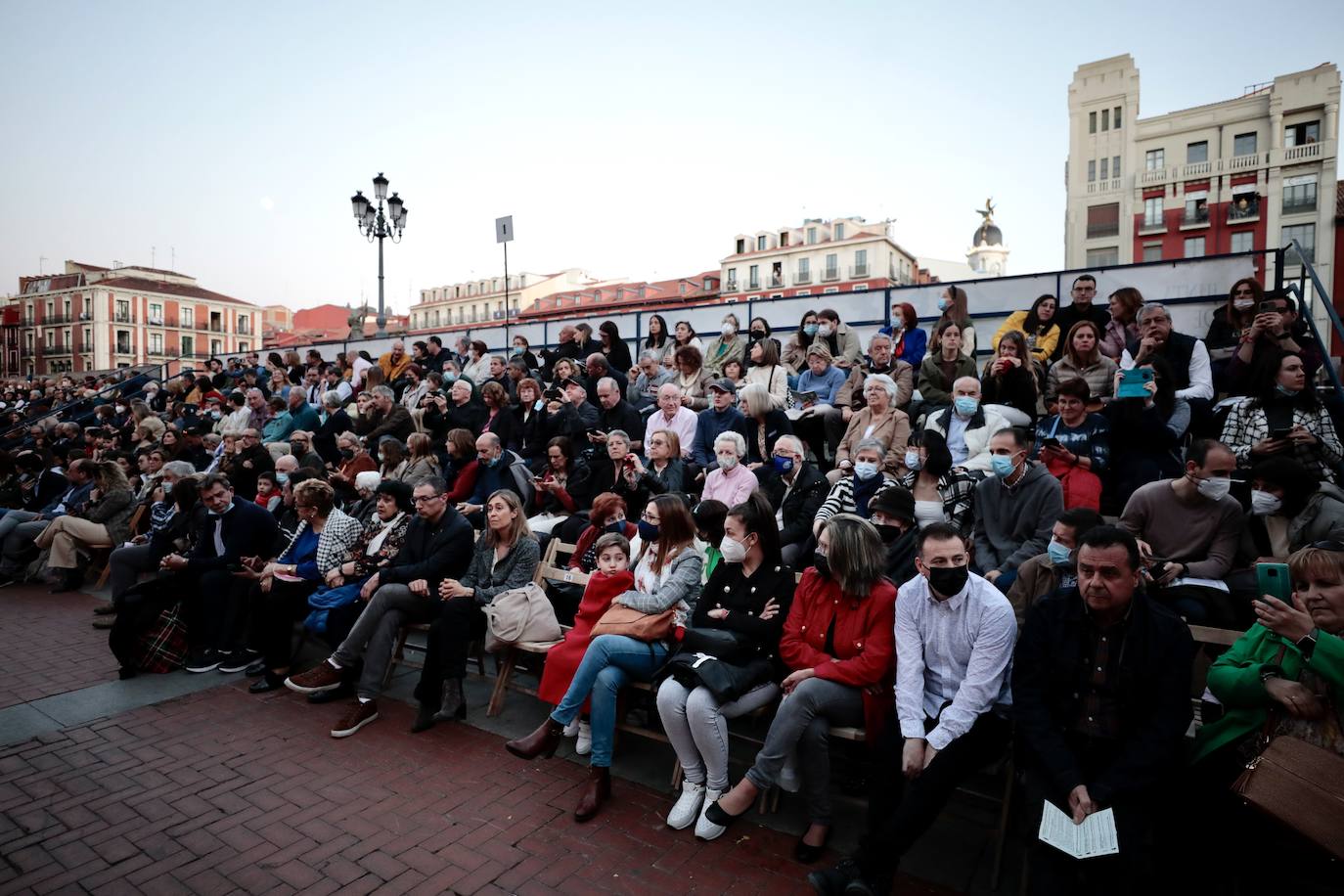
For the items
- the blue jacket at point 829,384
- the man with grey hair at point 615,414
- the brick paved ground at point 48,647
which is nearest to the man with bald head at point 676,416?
the man with grey hair at point 615,414

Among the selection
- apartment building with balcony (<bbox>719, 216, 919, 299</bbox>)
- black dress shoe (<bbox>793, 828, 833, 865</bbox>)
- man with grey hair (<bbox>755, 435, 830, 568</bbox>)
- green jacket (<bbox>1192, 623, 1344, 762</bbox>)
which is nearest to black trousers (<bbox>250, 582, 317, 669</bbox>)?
man with grey hair (<bbox>755, 435, 830, 568</bbox>)

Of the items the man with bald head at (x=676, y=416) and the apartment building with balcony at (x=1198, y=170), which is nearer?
the man with bald head at (x=676, y=416)

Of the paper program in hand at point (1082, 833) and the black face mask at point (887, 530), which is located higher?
the black face mask at point (887, 530)

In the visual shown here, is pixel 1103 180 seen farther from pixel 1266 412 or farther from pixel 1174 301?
pixel 1266 412

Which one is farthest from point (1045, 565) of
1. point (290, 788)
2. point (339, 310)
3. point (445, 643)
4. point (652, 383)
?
point (339, 310)

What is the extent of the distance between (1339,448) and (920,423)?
2.96m

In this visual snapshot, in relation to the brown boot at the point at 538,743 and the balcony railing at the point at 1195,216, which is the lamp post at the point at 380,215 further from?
the balcony railing at the point at 1195,216

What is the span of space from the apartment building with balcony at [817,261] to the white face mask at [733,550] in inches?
2158

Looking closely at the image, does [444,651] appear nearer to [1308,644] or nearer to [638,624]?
→ [638,624]

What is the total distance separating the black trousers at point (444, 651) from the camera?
16.0 feet

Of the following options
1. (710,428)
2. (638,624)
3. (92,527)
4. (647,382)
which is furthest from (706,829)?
(92,527)

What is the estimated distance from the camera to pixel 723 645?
390 cm

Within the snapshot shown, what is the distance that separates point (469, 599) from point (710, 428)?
321cm

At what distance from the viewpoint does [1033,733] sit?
3008 mm
